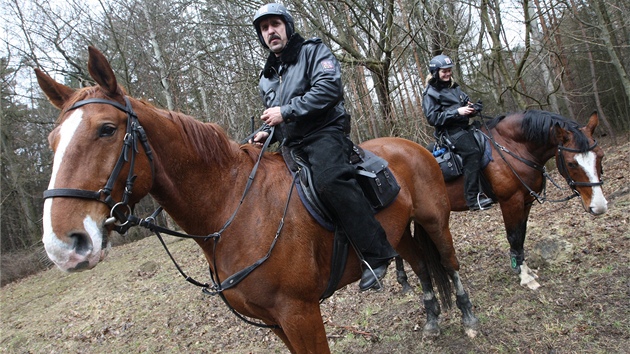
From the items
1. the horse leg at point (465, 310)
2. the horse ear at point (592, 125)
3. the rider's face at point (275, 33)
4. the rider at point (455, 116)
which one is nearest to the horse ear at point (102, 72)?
the rider's face at point (275, 33)

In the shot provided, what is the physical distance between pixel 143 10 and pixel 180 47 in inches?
67.1

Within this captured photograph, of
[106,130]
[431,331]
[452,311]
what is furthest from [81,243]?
[452,311]

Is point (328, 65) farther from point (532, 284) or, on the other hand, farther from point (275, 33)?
point (532, 284)

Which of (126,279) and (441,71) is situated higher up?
(441,71)

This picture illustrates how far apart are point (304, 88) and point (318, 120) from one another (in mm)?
258

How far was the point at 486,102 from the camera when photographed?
2194cm

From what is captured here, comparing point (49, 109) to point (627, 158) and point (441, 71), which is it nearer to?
point (441, 71)

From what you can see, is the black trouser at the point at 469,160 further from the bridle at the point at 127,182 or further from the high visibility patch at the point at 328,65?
the bridle at the point at 127,182

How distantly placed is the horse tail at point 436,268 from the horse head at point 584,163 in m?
2.02

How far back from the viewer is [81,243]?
1688mm

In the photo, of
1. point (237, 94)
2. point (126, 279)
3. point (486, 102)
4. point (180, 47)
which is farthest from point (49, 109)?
point (486, 102)

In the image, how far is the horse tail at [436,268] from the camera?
13.1 ft

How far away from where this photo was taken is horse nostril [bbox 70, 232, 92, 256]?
1.66 metres

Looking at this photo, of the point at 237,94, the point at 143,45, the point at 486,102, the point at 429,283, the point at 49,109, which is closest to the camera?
the point at 429,283
